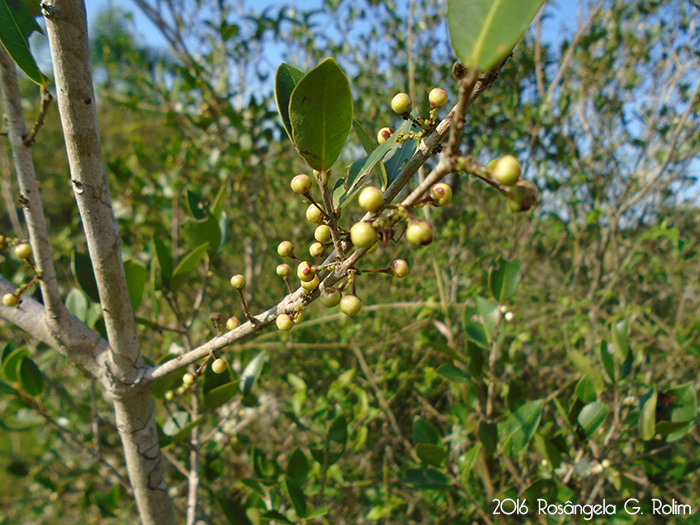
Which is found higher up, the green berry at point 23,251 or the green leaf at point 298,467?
the green berry at point 23,251

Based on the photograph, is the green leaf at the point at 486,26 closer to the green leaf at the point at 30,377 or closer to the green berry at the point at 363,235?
the green berry at the point at 363,235

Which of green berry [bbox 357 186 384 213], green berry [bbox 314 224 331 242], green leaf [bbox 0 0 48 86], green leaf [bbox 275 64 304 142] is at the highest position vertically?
green leaf [bbox 0 0 48 86]

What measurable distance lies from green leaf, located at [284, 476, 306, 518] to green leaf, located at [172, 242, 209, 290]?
1.60ft

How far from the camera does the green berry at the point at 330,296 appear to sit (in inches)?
18.6

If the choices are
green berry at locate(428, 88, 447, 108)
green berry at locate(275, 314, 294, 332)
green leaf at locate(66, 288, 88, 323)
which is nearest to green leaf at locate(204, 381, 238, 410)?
green berry at locate(275, 314, 294, 332)

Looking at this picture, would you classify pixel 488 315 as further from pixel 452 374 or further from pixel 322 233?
pixel 322 233

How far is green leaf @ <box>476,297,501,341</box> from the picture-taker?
1.09m

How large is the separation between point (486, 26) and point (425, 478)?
1.03 meters

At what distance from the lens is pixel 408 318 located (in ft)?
6.85

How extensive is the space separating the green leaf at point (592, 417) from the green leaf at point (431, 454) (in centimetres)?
31

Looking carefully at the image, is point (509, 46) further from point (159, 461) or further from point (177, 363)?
point (159, 461)

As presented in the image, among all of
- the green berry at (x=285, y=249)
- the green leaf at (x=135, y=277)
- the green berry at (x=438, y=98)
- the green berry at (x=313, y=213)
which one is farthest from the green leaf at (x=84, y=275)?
the green berry at (x=438, y=98)

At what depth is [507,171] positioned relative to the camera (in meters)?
0.33

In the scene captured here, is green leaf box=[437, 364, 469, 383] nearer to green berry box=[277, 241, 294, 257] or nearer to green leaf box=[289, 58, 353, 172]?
green berry box=[277, 241, 294, 257]
